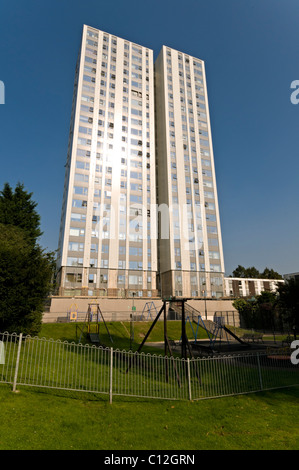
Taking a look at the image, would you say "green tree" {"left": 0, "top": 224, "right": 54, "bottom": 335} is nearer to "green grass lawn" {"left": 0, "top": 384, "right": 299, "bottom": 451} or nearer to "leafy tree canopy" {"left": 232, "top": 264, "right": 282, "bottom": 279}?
"green grass lawn" {"left": 0, "top": 384, "right": 299, "bottom": 451}

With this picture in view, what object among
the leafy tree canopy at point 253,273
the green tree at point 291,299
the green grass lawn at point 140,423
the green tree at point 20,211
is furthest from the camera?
the leafy tree canopy at point 253,273

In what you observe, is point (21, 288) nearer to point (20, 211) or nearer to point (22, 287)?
point (22, 287)

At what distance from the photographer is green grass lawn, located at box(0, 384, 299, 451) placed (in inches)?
266

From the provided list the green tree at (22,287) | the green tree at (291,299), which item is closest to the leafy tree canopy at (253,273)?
the green tree at (291,299)

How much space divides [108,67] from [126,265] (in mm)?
50588

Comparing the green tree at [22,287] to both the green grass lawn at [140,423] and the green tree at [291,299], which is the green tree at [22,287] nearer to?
the green grass lawn at [140,423]

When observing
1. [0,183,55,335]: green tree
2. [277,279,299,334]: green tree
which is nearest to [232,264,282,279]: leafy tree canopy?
[277,279,299,334]: green tree

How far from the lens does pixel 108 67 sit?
6366 cm

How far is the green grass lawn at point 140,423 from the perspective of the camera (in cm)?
675

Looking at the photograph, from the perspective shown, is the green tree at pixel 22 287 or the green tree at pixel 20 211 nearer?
the green tree at pixel 22 287

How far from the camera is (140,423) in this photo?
26.2 feet

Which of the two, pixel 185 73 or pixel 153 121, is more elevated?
pixel 185 73

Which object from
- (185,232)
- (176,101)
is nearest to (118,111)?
(176,101)
